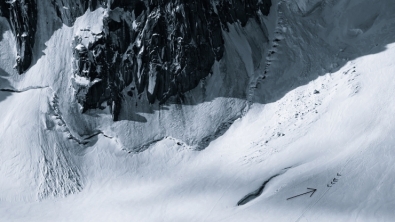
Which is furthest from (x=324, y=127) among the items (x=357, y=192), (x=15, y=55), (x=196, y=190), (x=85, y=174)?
(x=15, y=55)

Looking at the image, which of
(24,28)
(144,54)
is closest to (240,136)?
(144,54)

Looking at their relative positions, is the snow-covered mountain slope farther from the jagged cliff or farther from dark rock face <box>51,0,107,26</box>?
the jagged cliff

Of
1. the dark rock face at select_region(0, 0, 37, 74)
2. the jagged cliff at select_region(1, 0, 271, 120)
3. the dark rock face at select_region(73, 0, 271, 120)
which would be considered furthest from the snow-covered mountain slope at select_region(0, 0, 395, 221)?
the dark rock face at select_region(73, 0, 271, 120)

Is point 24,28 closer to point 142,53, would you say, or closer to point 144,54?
point 142,53

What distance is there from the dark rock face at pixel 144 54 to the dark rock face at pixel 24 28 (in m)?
6.34

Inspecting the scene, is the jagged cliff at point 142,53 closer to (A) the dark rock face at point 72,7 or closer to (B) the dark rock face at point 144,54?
(B) the dark rock face at point 144,54

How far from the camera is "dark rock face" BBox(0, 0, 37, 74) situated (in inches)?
2447

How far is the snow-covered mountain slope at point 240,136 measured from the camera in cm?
4812

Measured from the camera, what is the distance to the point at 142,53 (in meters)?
60.1

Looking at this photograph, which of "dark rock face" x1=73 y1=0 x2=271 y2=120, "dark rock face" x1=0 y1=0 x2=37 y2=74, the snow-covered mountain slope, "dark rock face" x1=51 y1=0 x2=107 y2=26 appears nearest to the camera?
the snow-covered mountain slope

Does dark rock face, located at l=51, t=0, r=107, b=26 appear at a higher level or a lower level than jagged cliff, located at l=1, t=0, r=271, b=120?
higher

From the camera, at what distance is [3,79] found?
62281 mm

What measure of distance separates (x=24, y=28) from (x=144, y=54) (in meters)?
15.7

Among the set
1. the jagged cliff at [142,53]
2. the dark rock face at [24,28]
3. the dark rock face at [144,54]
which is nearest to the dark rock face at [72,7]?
the jagged cliff at [142,53]
